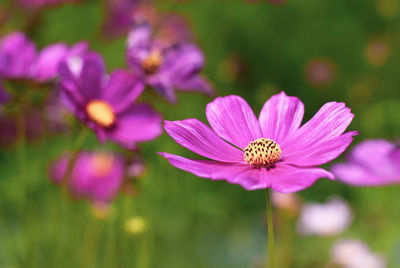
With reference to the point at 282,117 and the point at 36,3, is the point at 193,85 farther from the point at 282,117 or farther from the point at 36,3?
the point at 36,3

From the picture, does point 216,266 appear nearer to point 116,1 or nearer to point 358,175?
point 358,175

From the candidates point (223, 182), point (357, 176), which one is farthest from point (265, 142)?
point (223, 182)

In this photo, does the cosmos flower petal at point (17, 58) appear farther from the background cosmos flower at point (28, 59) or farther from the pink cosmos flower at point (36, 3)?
the pink cosmos flower at point (36, 3)

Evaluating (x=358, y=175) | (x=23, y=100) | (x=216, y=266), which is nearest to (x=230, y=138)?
(x=358, y=175)

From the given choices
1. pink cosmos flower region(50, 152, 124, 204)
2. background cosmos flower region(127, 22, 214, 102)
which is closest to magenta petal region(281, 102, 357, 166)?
background cosmos flower region(127, 22, 214, 102)

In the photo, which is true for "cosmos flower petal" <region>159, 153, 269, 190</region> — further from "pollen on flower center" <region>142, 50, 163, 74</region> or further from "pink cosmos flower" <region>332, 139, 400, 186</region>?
"pollen on flower center" <region>142, 50, 163, 74</region>

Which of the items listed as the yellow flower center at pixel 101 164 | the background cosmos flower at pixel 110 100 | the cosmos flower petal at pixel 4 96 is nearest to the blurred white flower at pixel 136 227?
the background cosmos flower at pixel 110 100

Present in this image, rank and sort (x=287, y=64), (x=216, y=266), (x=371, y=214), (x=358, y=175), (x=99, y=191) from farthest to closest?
(x=287, y=64) → (x=371, y=214) → (x=216, y=266) → (x=99, y=191) → (x=358, y=175)
